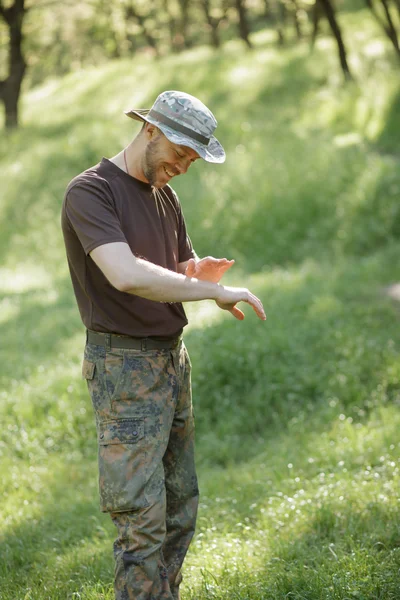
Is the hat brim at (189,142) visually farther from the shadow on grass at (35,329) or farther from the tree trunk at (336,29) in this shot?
the tree trunk at (336,29)

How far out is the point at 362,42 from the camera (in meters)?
28.9

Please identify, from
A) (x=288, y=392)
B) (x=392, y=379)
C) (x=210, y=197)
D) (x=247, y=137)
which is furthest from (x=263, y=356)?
(x=247, y=137)

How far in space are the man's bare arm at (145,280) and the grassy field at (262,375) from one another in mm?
1552

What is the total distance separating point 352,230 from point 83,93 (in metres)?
16.8

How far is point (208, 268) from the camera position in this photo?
3.33 meters

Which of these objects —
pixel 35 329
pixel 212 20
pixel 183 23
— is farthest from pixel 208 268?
pixel 183 23

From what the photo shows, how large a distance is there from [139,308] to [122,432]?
53 cm

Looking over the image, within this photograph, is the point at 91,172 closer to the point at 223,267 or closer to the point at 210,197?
the point at 223,267

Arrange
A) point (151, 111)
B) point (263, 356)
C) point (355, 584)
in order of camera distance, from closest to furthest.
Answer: point (151, 111) → point (355, 584) → point (263, 356)

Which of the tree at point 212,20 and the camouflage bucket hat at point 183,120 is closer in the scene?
the camouflage bucket hat at point 183,120

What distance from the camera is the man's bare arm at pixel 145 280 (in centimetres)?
300

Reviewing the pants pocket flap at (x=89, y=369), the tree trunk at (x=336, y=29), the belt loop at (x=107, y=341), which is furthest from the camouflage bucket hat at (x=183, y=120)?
the tree trunk at (x=336, y=29)

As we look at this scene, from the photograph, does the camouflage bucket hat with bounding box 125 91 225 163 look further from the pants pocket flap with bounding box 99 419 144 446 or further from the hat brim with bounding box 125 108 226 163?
the pants pocket flap with bounding box 99 419 144 446

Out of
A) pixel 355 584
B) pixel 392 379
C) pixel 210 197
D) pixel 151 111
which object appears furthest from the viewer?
pixel 210 197
